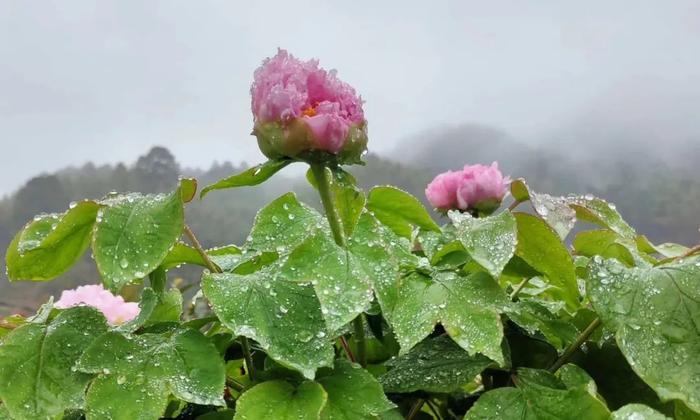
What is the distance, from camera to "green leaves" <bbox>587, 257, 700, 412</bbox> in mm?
260

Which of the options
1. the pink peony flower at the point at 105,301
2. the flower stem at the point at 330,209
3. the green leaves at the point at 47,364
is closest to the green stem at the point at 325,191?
the flower stem at the point at 330,209

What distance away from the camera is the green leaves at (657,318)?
260 mm

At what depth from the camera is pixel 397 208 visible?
38 centimetres

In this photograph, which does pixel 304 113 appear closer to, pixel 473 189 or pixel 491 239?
pixel 491 239

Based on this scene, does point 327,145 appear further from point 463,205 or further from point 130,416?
point 463,205

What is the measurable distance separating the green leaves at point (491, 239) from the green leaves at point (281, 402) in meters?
0.08

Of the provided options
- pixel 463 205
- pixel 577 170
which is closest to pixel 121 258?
pixel 463 205

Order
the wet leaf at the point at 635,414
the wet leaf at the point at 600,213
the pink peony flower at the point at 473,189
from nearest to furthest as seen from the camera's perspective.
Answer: the wet leaf at the point at 635,414 < the wet leaf at the point at 600,213 < the pink peony flower at the point at 473,189

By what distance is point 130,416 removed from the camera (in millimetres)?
259

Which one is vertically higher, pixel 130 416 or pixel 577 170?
pixel 130 416

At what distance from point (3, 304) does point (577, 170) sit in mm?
1528

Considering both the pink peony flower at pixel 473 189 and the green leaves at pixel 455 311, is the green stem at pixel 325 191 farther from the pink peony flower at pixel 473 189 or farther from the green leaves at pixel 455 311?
the pink peony flower at pixel 473 189

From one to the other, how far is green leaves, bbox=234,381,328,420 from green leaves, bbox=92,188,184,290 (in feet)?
0.20

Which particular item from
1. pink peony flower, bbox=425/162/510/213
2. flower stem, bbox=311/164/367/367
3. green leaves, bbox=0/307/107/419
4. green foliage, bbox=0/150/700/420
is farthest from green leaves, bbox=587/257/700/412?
pink peony flower, bbox=425/162/510/213
